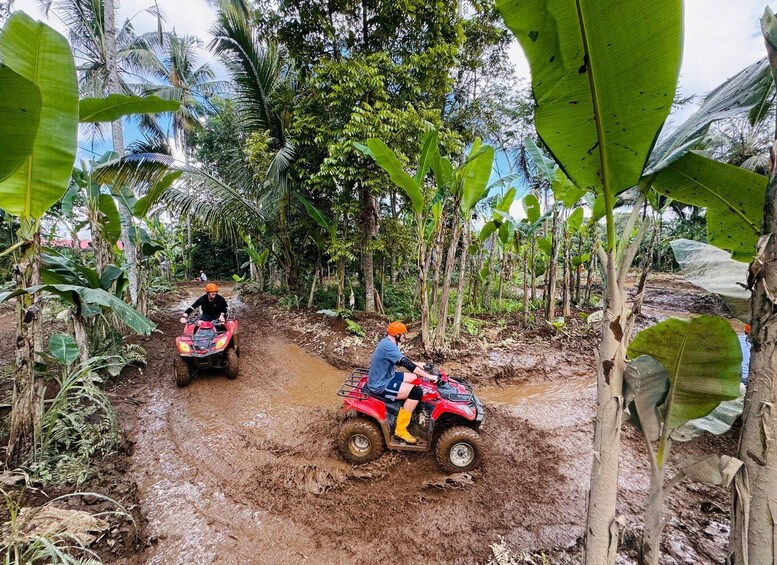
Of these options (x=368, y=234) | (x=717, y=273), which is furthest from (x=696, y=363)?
(x=368, y=234)

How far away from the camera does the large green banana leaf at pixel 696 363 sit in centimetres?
139

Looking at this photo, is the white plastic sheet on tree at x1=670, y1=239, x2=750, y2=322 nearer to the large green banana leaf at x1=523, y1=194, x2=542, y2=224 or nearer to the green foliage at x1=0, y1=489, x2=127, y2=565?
the green foliage at x1=0, y1=489, x2=127, y2=565

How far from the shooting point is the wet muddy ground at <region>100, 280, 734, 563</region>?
2.40 m

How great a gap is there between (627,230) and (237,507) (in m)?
3.54

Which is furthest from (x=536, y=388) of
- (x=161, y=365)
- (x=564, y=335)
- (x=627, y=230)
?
(x=161, y=365)

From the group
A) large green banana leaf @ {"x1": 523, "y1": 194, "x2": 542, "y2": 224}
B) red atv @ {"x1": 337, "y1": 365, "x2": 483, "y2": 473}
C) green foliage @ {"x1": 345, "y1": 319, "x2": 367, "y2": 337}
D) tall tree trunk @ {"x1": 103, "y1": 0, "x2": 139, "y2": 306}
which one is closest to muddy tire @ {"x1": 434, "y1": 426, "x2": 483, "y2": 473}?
red atv @ {"x1": 337, "y1": 365, "x2": 483, "y2": 473}

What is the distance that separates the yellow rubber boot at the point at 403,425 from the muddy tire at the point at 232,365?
3.24 m

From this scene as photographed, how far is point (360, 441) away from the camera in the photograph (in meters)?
3.31

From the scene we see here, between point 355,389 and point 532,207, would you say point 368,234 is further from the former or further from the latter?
point 355,389

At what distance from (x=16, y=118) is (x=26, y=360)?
1.93m

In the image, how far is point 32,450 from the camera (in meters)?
2.71

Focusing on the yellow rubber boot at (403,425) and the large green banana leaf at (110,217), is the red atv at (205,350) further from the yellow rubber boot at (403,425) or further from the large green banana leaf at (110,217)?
the yellow rubber boot at (403,425)

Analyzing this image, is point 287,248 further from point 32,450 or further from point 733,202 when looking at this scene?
point 733,202

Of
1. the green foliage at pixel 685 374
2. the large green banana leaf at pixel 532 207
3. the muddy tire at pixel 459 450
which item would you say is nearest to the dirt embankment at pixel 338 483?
the muddy tire at pixel 459 450
